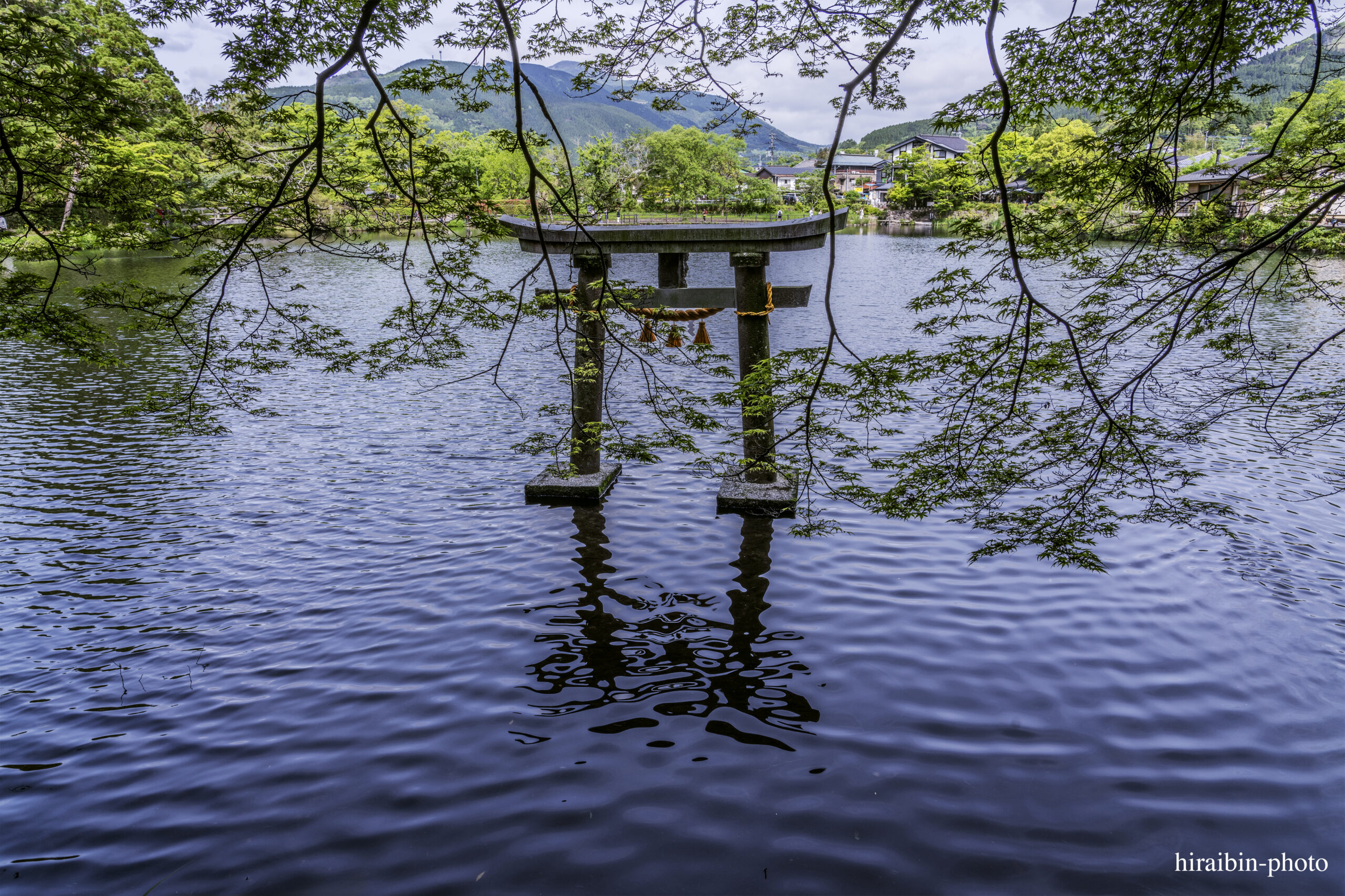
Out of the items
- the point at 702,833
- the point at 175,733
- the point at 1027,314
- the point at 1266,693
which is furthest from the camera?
the point at 1266,693

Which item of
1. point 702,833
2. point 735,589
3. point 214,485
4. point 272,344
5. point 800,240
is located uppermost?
point 800,240

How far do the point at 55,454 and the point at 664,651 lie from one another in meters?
11.7

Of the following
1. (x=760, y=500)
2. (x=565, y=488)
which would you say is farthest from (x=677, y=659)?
(x=565, y=488)

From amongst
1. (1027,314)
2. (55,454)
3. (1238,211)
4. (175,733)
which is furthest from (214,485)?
(1238,211)

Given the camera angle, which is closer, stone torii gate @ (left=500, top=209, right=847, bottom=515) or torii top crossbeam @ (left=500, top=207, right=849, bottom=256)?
torii top crossbeam @ (left=500, top=207, right=849, bottom=256)

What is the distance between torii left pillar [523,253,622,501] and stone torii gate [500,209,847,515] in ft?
0.05

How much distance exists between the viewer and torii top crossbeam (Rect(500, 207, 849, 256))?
27.4 ft

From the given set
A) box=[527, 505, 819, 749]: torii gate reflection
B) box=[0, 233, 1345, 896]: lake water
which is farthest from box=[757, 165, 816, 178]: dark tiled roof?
box=[527, 505, 819, 749]: torii gate reflection

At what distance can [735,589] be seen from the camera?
759 centimetres

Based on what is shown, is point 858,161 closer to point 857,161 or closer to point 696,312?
point 857,161

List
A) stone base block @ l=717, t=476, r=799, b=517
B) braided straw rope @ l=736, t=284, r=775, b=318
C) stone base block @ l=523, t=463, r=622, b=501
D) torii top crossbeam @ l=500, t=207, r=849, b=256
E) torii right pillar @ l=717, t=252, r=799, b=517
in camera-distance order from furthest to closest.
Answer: stone base block @ l=523, t=463, r=622, b=501 < stone base block @ l=717, t=476, r=799, b=517 < braided straw rope @ l=736, t=284, r=775, b=318 < torii right pillar @ l=717, t=252, r=799, b=517 < torii top crossbeam @ l=500, t=207, r=849, b=256

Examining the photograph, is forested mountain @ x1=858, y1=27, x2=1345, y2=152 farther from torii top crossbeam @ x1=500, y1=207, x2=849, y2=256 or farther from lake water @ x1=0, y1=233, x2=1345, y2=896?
lake water @ x1=0, y1=233, x2=1345, y2=896

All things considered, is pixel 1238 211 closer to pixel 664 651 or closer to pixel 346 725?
pixel 664 651

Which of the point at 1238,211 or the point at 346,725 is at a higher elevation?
the point at 1238,211
